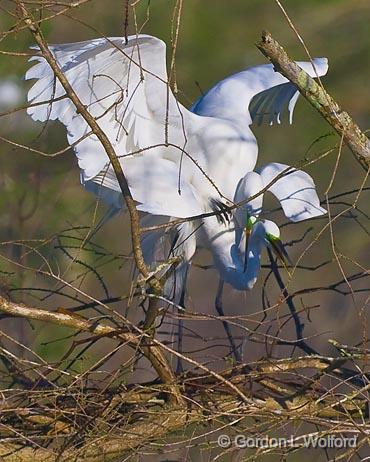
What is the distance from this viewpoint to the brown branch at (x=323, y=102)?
1.72m

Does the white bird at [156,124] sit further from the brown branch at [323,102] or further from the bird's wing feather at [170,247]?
the brown branch at [323,102]

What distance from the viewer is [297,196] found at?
7.66 feet

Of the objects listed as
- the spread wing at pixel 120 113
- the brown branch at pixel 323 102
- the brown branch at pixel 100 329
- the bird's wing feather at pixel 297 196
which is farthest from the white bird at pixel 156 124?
the brown branch at pixel 100 329

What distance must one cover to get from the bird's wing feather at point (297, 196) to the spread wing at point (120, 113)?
0.63 ft

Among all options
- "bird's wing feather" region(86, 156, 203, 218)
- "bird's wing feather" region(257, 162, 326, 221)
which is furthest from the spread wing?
"bird's wing feather" region(257, 162, 326, 221)

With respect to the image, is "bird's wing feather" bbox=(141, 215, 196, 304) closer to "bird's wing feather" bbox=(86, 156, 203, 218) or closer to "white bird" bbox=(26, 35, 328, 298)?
"white bird" bbox=(26, 35, 328, 298)

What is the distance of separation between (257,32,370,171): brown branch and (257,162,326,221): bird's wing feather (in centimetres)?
46

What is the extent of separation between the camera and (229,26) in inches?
263

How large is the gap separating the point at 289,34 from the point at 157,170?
156 inches

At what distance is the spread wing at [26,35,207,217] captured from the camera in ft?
7.09

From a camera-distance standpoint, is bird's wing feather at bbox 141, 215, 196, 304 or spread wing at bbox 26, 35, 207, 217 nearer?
spread wing at bbox 26, 35, 207, 217

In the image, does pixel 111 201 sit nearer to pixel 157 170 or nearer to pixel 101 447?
pixel 157 170

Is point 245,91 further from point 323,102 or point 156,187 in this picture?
point 323,102

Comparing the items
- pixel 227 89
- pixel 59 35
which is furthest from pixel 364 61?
pixel 227 89
